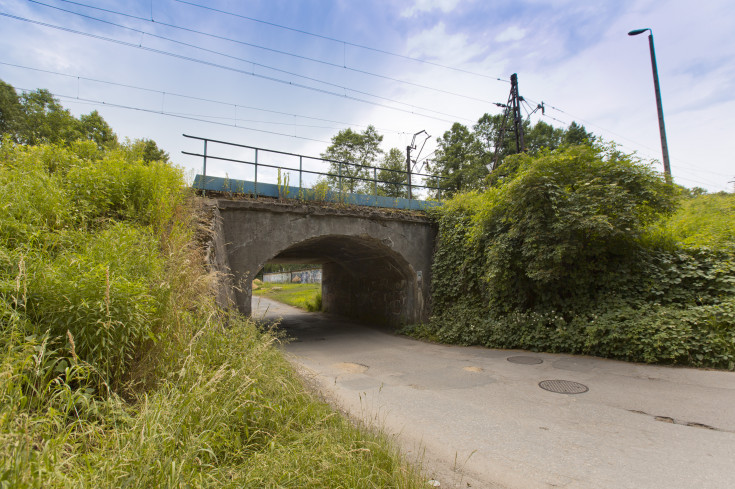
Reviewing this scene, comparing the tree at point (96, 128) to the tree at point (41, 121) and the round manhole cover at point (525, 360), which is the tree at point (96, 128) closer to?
→ the tree at point (41, 121)

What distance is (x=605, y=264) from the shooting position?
7.41 metres

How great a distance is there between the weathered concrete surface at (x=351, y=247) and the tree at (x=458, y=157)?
1737 cm

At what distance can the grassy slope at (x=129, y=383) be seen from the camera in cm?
187

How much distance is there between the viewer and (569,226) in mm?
7059

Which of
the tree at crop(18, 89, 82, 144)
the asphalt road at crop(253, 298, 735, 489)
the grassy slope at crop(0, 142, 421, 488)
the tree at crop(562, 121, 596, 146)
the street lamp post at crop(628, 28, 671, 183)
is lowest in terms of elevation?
the asphalt road at crop(253, 298, 735, 489)

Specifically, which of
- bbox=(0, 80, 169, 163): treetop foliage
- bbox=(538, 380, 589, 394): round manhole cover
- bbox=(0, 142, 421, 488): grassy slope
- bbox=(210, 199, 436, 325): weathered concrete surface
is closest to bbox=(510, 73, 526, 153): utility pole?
bbox=(210, 199, 436, 325): weathered concrete surface

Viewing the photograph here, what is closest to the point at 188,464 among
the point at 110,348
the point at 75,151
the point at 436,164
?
the point at 110,348

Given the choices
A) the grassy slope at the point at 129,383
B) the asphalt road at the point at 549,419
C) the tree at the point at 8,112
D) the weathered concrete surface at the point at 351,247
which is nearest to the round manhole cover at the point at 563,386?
the asphalt road at the point at 549,419

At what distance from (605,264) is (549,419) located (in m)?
4.76

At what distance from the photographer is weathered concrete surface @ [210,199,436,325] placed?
8953 mm

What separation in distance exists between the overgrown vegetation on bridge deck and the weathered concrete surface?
9.69 ft

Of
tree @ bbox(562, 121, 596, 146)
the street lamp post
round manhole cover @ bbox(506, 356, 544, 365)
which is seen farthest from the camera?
tree @ bbox(562, 121, 596, 146)

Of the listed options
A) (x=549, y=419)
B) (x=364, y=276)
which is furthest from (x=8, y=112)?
(x=549, y=419)

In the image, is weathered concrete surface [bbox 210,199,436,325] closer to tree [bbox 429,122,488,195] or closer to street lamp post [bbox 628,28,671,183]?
street lamp post [bbox 628,28,671,183]
